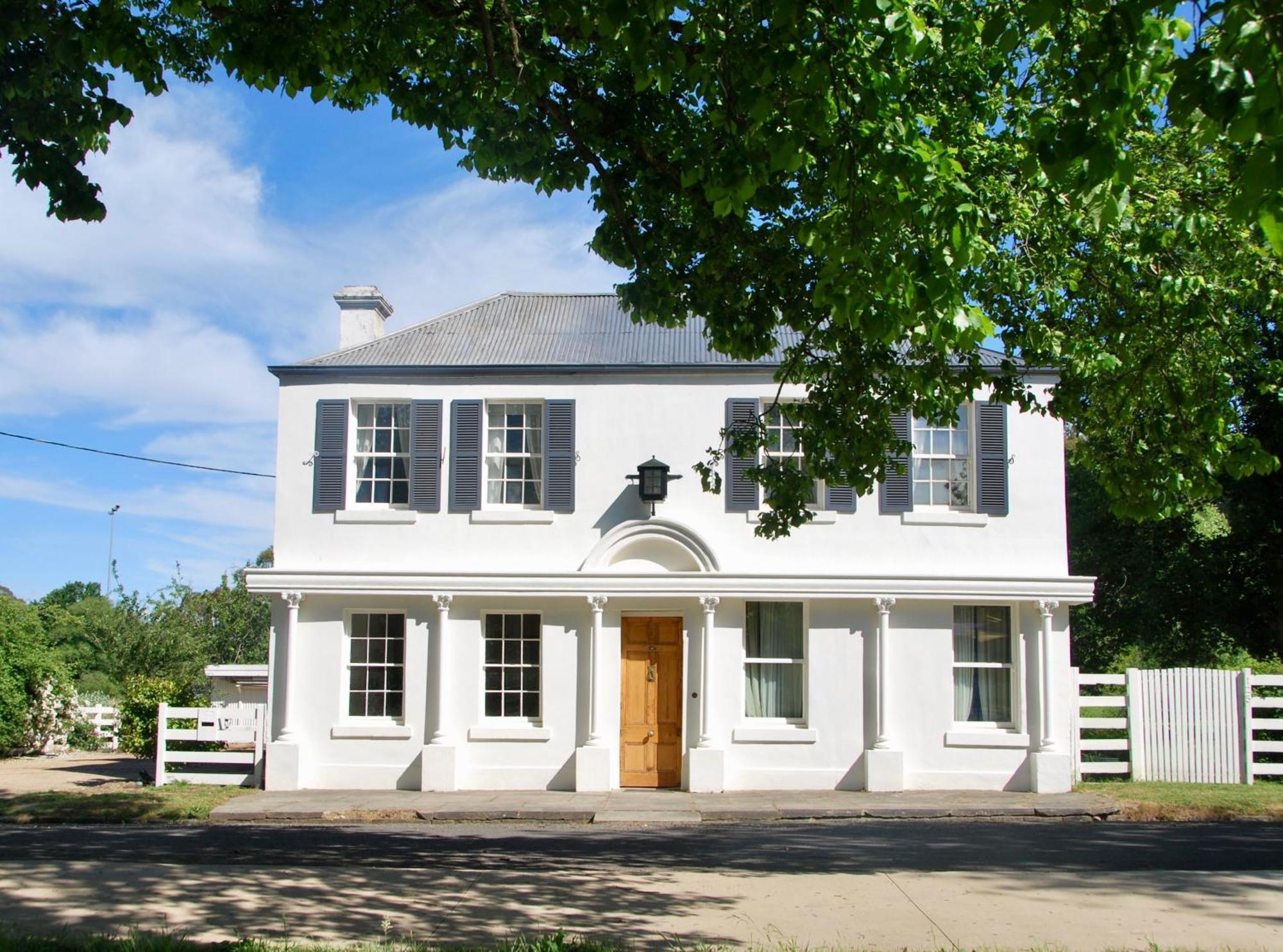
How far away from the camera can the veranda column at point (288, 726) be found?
56.6 feet

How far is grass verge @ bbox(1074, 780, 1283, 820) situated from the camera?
1472cm

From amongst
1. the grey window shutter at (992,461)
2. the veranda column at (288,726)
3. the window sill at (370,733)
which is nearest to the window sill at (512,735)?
the window sill at (370,733)

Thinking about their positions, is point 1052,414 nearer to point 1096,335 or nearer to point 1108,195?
point 1096,335

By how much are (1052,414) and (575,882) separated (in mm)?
6270

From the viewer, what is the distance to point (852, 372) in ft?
35.8

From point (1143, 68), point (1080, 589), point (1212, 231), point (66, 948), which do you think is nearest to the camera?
point (1143, 68)

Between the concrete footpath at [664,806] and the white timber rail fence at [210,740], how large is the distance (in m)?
1.38

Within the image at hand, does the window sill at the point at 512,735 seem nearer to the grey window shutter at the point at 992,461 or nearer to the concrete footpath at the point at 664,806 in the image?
the concrete footpath at the point at 664,806

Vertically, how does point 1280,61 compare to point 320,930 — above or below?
above

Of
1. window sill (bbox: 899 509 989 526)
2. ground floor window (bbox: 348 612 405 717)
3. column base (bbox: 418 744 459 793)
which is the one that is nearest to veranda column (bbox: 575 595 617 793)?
column base (bbox: 418 744 459 793)

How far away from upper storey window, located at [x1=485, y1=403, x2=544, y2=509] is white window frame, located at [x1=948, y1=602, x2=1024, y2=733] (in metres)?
6.82

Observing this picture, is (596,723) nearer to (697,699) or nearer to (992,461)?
(697,699)

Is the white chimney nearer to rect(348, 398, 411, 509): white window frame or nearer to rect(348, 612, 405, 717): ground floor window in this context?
rect(348, 398, 411, 509): white window frame

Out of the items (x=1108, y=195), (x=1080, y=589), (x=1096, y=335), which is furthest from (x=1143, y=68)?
(x=1080, y=589)
